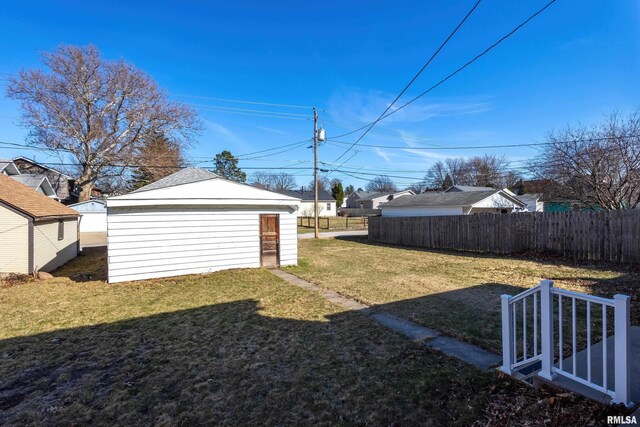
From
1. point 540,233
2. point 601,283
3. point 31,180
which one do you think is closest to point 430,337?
point 601,283

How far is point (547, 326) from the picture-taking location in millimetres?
2598

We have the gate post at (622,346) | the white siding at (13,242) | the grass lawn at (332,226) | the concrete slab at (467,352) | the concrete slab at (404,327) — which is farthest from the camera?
the grass lawn at (332,226)

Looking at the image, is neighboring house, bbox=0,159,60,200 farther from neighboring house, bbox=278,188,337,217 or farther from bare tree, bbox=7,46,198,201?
neighboring house, bbox=278,188,337,217

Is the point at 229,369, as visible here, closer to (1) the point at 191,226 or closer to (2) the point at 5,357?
(2) the point at 5,357

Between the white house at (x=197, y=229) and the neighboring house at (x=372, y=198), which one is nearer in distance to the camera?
the white house at (x=197, y=229)

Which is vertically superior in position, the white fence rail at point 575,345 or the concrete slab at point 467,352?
the white fence rail at point 575,345

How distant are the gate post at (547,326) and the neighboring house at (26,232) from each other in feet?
39.2

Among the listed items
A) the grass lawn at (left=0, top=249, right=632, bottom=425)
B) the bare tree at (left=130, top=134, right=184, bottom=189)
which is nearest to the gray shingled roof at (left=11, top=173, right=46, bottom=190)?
the bare tree at (left=130, top=134, right=184, bottom=189)

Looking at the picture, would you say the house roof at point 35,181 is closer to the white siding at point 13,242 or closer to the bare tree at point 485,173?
the white siding at point 13,242

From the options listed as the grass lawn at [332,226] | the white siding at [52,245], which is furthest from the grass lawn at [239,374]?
the grass lawn at [332,226]

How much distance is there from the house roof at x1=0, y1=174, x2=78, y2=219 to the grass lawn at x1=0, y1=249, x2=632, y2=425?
185 inches

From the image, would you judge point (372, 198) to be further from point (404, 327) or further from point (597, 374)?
point (597, 374)

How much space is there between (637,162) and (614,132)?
1.45 m

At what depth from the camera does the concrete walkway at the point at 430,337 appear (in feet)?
11.3
